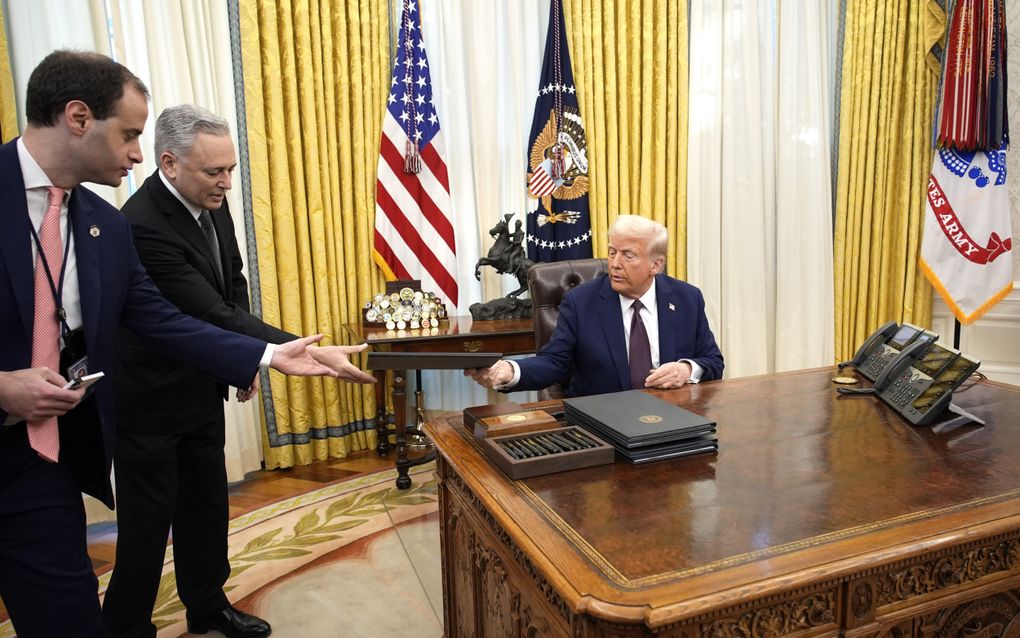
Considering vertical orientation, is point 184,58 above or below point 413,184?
above

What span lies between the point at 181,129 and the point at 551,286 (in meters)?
1.60

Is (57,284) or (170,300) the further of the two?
(170,300)

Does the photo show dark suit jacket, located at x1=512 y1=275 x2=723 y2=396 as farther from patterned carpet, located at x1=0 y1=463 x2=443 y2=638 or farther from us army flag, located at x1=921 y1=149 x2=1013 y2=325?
us army flag, located at x1=921 y1=149 x2=1013 y2=325

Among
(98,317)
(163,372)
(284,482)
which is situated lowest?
(284,482)

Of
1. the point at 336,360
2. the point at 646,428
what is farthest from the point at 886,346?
the point at 336,360

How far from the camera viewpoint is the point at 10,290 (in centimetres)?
137

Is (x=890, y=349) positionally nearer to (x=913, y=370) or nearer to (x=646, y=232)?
(x=913, y=370)

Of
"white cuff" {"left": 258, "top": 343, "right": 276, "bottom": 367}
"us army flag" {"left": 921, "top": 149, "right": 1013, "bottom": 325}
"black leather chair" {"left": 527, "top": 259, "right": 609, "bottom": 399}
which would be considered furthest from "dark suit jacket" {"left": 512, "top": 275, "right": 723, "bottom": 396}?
"us army flag" {"left": 921, "top": 149, "right": 1013, "bottom": 325}

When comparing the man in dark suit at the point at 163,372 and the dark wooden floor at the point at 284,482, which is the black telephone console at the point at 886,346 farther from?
the dark wooden floor at the point at 284,482

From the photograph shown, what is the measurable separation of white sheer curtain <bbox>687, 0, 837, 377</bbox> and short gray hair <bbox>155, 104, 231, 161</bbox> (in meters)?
3.43

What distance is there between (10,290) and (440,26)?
11.2 feet

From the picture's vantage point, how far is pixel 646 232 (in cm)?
244

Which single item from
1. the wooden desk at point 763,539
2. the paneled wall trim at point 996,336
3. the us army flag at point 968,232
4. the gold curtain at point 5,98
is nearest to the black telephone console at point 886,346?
the wooden desk at point 763,539

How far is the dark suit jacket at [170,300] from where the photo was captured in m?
1.99
